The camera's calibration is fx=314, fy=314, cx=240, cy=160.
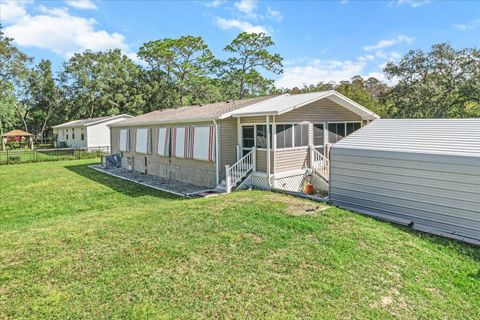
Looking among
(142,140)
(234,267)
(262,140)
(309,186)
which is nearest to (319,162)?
(309,186)

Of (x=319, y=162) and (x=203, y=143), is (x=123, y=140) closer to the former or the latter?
A: (x=203, y=143)

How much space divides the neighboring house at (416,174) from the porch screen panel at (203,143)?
475 cm

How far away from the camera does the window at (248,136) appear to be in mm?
11695

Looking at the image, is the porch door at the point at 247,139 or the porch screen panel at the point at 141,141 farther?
the porch screen panel at the point at 141,141

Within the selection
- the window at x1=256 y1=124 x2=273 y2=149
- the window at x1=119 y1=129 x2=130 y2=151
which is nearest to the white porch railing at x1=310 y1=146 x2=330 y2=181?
the window at x1=256 y1=124 x2=273 y2=149

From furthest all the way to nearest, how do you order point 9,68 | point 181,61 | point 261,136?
point 181,61 < point 9,68 < point 261,136

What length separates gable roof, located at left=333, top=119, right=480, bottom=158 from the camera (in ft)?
22.1

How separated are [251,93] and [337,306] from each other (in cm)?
3782

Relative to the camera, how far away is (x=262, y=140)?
37.2 ft

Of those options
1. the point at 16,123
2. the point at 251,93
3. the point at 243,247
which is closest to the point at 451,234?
the point at 243,247

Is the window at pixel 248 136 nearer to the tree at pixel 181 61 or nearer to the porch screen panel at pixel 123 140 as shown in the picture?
the porch screen panel at pixel 123 140

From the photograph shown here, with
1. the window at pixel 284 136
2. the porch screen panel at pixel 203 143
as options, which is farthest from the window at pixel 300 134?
the porch screen panel at pixel 203 143

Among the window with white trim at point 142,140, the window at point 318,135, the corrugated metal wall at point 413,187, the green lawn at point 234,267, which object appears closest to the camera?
the green lawn at point 234,267

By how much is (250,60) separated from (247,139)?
81.7 ft
